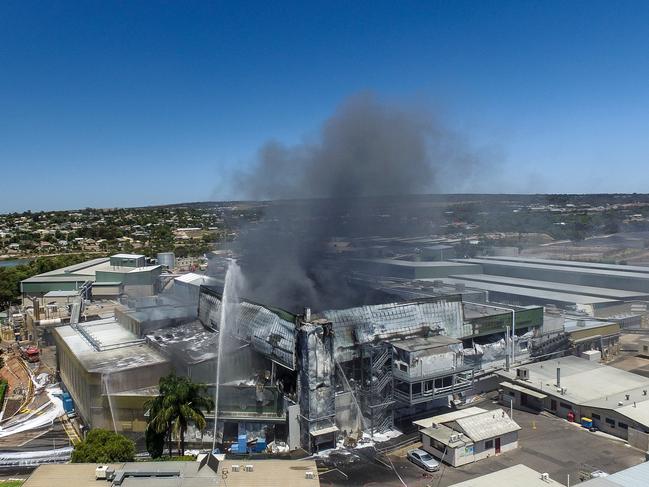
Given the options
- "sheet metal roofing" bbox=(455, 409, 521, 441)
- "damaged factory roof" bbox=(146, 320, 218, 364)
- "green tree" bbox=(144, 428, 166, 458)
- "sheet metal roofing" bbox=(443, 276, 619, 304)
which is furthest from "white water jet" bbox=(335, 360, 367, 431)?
"sheet metal roofing" bbox=(443, 276, 619, 304)

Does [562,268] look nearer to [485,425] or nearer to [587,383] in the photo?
[587,383]

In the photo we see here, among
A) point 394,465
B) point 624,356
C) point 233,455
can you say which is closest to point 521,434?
point 394,465

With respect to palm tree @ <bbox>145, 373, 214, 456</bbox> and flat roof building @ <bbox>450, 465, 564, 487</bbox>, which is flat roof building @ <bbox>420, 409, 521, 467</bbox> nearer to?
flat roof building @ <bbox>450, 465, 564, 487</bbox>

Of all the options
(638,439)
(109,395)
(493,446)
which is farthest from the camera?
(109,395)

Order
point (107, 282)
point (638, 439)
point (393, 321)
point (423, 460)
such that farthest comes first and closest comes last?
point (107, 282)
point (393, 321)
point (638, 439)
point (423, 460)

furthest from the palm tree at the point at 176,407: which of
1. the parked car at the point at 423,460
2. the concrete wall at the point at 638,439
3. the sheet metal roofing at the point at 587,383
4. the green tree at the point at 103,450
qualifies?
the concrete wall at the point at 638,439

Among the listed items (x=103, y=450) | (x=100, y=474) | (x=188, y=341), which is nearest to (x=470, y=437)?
(x=100, y=474)

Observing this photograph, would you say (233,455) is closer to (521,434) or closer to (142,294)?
(521,434)
